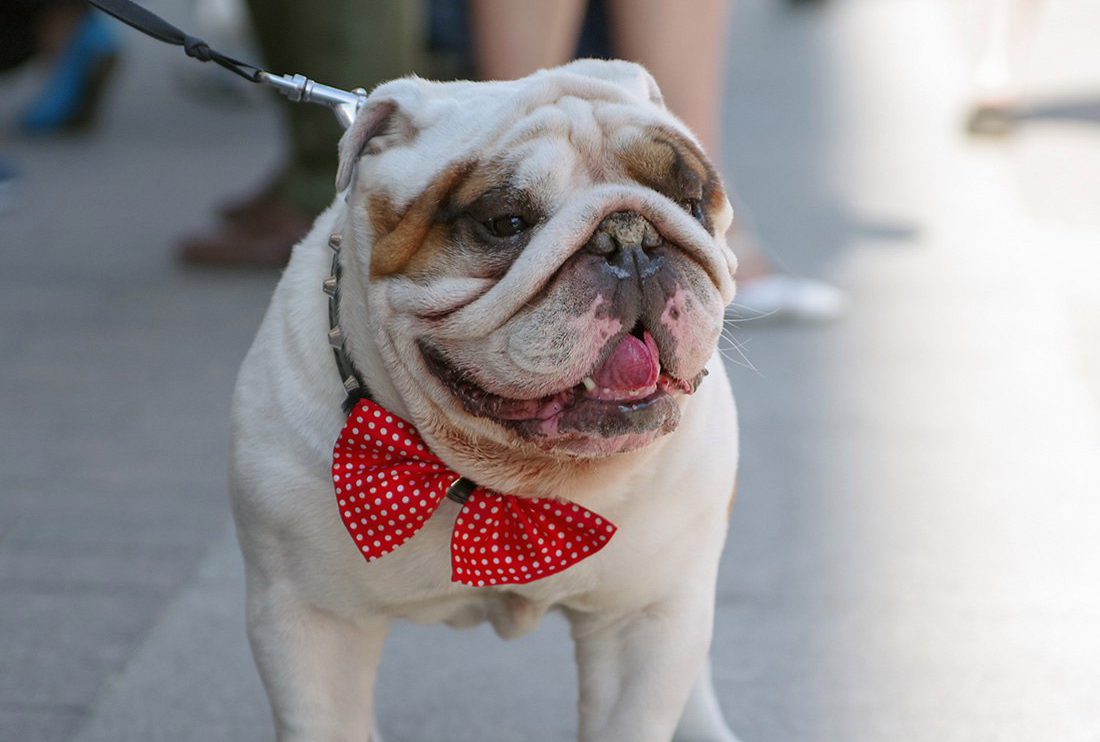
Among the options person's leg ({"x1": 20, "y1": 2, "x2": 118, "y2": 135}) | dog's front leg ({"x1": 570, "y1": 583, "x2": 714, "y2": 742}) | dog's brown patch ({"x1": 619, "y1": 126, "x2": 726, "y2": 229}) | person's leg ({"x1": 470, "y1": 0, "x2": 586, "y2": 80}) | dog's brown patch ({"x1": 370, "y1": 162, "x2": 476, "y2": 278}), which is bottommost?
person's leg ({"x1": 20, "y1": 2, "x2": 118, "y2": 135})

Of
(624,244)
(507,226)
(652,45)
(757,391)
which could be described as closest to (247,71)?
(507,226)

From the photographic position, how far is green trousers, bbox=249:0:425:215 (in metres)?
5.34

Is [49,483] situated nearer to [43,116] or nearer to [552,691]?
[552,691]

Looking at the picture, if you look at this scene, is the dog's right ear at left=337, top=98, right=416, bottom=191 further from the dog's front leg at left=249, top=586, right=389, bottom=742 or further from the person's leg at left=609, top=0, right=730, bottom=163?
the person's leg at left=609, top=0, right=730, bottom=163

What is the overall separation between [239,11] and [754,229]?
491 cm

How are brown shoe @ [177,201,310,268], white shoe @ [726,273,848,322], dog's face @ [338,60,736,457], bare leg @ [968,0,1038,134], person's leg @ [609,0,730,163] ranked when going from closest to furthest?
dog's face @ [338,60,736,457]
person's leg @ [609,0,730,163]
white shoe @ [726,273,848,322]
brown shoe @ [177,201,310,268]
bare leg @ [968,0,1038,134]

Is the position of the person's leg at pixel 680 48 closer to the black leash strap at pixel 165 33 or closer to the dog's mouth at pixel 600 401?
the black leash strap at pixel 165 33

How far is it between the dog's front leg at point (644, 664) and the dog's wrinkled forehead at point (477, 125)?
76 centimetres

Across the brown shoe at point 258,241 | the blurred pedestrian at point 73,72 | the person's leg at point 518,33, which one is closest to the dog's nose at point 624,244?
the person's leg at point 518,33

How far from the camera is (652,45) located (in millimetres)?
4406

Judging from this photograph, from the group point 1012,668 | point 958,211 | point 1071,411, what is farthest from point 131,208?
point 1012,668

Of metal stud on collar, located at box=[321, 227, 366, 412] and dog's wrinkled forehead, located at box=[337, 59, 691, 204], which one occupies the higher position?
dog's wrinkled forehead, located at box=[337, 59, 691, 204]

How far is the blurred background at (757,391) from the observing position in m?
3.21

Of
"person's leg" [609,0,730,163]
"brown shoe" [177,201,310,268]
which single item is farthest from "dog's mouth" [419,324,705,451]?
"brown shoe" [177,201,310,268]
